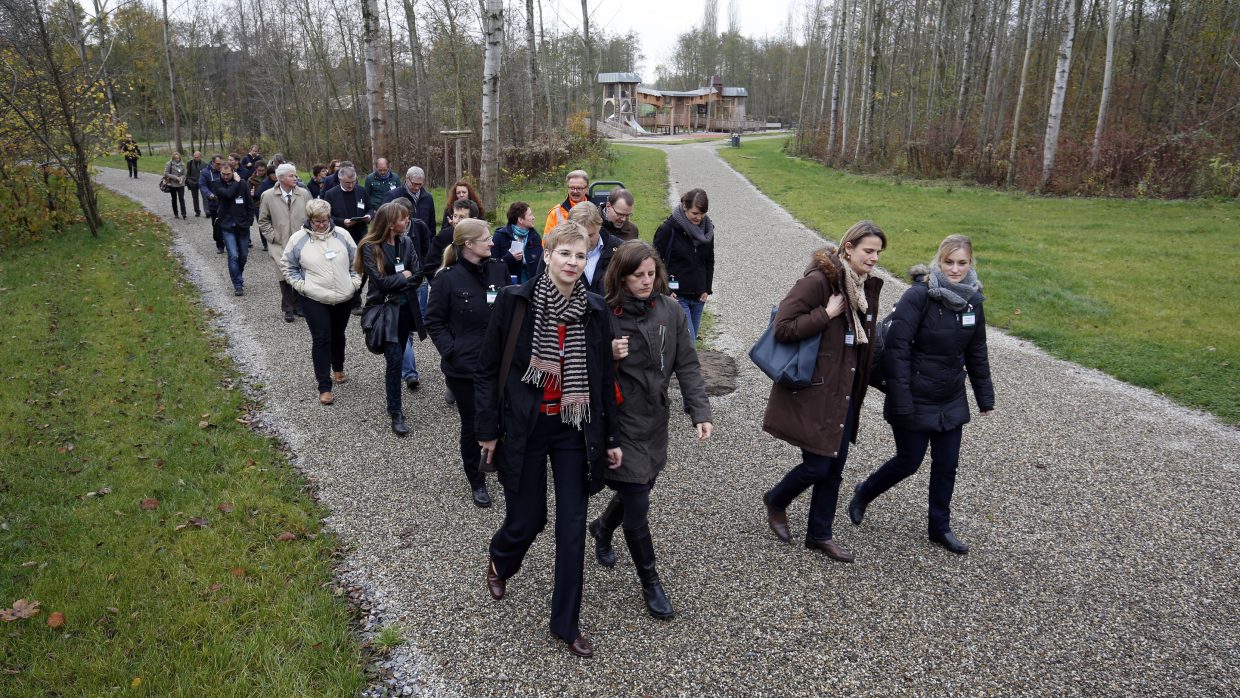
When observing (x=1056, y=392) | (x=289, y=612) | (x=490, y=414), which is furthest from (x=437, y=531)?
(x=1056, y=392)

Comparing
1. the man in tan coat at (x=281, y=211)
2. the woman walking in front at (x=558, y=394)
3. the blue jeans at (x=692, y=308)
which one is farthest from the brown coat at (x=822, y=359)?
the man in tan coat at (x=281, y=211)

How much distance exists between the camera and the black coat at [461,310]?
194 inches

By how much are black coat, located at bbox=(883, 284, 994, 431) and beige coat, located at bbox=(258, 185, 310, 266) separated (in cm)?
832

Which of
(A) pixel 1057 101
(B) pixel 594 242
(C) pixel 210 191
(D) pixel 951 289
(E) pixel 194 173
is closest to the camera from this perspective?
(D) pixel 951 289

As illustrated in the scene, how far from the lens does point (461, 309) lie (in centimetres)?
499

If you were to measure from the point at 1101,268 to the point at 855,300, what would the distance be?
1106cm

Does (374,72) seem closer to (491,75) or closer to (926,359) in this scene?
(491,75)

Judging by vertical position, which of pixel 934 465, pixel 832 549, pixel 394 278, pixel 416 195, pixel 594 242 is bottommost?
pixel 832 549

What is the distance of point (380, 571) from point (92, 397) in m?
4.94

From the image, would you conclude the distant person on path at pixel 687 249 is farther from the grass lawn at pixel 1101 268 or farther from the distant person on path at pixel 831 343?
the grass lawn at pixel 1101 268

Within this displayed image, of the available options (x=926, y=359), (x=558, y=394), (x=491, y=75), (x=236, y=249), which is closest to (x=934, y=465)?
(x=926, y=359)

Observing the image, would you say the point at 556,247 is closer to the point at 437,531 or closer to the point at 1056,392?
the point at 437,531

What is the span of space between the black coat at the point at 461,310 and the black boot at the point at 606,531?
1500 millimetres

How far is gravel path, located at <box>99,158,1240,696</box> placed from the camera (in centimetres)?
351
